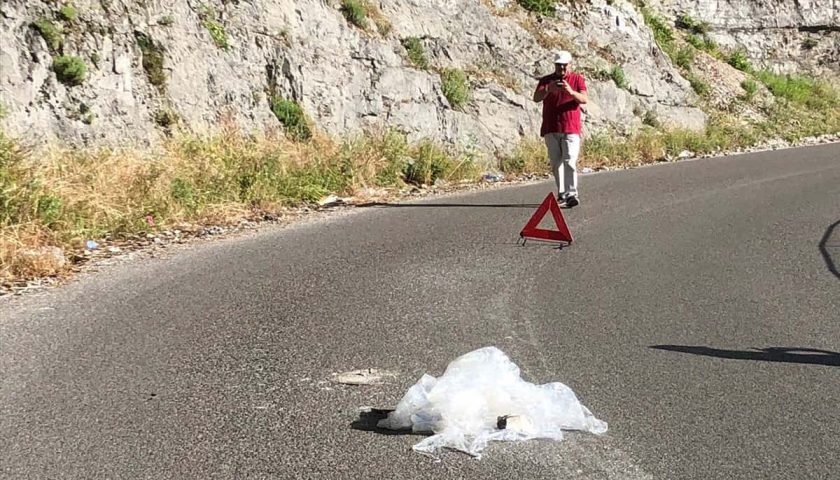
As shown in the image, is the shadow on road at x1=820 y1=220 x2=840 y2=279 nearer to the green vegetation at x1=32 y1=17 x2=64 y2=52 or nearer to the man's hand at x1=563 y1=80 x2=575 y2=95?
the man's hand at x1=563 y1=80 x2=575 y2=95

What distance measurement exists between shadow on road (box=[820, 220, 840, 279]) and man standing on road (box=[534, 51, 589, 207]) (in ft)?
9.69

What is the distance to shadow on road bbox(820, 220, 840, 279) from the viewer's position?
808 cm

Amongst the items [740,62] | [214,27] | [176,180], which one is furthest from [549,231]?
[740,62]

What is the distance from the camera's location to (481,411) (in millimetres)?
4414

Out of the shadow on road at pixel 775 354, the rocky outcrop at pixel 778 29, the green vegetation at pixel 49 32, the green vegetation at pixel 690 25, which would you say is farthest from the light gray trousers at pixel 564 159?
the rocky outcrop at pixel 778 29

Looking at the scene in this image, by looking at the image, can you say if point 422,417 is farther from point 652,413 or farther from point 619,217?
point 619,217

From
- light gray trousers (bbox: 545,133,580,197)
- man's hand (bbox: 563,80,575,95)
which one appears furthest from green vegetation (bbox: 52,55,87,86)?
man's hand (bbox: 563,80,575,95)

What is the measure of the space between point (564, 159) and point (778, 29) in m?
27.0

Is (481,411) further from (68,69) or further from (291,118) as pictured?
(291,118)

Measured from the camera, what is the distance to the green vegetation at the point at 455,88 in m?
18.1

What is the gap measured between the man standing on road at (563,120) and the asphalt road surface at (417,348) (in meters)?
1.64

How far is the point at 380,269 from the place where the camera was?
7.90 meters

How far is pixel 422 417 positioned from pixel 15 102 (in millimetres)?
9313

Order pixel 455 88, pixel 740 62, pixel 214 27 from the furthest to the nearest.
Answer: pixel 740 62, pixel 455 88, pixel 214 27
